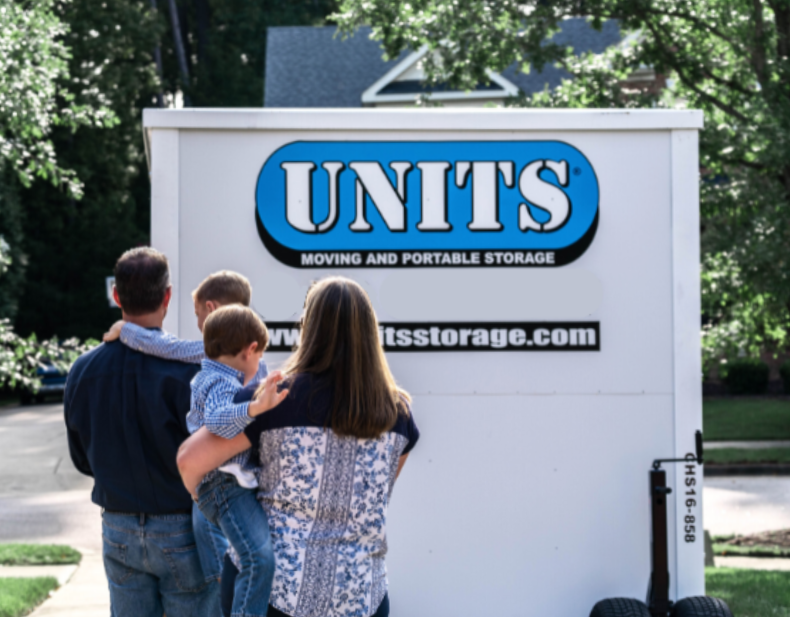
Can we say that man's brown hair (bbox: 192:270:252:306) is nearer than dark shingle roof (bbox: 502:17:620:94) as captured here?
Yes

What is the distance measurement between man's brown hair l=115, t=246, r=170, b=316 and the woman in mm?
871

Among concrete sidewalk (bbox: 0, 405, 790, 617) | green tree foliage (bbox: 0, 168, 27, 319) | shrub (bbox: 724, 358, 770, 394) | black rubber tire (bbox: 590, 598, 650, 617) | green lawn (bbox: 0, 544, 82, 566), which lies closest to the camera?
black rubber tire (bbox: 590, 598, 650, 617)

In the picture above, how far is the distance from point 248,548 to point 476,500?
1513 mm

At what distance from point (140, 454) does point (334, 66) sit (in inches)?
958

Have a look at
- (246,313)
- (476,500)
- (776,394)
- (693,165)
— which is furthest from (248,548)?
(776,394)

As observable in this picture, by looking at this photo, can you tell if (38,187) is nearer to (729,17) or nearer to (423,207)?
(729,17)

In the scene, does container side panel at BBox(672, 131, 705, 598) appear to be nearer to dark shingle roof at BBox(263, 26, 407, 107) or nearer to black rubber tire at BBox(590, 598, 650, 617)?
black rubber tire at BBox(590, 598, 650, 617)

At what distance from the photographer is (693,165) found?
379cm

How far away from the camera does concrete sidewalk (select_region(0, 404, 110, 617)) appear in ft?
22.4

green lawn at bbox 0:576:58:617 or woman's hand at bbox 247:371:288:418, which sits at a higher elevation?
woman's hand at bbox 247:371:288:418

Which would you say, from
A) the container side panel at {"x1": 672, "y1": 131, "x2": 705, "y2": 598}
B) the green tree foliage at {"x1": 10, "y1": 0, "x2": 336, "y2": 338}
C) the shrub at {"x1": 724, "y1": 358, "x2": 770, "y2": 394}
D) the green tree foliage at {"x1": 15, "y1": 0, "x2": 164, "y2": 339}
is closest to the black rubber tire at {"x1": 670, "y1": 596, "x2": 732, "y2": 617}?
the container side panel at {"x1": 672, "y1": 131, "x2": 705, "y2": 598}

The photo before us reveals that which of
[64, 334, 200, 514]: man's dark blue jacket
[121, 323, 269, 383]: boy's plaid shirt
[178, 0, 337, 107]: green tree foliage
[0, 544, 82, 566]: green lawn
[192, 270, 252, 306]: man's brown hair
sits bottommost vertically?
[0, 544, 82, 566]: green lawn

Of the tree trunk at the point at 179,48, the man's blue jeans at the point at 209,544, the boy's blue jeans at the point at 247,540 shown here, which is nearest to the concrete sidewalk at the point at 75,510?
the man's blue jeans at the point at 209,544

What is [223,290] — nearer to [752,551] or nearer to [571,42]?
[752,551]
